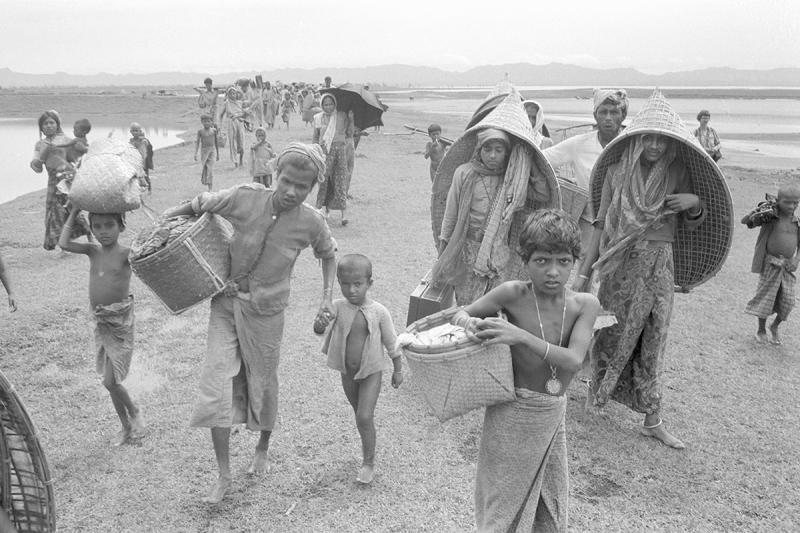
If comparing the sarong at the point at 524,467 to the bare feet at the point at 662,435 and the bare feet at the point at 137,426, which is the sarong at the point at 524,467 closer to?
the bare feet at the point at 662,435

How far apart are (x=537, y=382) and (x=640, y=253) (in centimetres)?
196

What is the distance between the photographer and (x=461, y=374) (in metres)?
2.36

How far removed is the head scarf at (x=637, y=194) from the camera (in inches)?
155

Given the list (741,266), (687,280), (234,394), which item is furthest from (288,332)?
(741,266)

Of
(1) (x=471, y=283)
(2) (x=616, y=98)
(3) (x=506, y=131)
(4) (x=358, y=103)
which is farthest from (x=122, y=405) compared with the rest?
(4) (x=358, y=103)

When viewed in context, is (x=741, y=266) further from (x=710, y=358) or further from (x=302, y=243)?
(x=302, y=243)

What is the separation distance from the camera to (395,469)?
12.3 feet

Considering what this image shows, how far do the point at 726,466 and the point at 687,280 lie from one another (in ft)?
3.93

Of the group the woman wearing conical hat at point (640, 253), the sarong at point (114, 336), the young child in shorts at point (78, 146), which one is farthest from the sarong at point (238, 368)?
the young child in shorts at point (78, 146)

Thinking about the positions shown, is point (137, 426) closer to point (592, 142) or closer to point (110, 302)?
point (110, 302)

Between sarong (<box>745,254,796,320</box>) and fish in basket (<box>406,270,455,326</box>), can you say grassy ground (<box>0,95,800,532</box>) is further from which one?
fish in basket (<box>406,270,455,326</box>)

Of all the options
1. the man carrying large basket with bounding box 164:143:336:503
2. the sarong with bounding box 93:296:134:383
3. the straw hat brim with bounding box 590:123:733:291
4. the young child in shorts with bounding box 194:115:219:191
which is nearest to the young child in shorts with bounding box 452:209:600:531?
Result: the man carrying large basket with bounding box 164:143:336:503

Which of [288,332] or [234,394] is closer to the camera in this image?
[234,394]

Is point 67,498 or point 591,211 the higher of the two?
point 591,211
